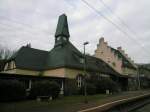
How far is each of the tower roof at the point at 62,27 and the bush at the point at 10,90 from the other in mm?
23472

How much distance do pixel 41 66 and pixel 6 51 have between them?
23.2m

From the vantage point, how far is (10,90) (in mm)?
22484

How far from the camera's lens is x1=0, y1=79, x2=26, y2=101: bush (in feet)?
72.3

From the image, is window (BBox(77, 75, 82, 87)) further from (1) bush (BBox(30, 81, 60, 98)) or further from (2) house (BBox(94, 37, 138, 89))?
(2) house (BBox(94, 37, 138, 89))

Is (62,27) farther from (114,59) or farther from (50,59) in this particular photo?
(114,59)

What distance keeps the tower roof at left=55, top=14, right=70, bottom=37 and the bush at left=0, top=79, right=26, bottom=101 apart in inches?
924

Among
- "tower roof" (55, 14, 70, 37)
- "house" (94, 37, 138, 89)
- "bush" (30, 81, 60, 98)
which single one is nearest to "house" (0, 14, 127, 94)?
"tower roof" (55, 14, 70, 37)

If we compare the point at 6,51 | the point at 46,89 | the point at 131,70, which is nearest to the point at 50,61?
the point at 46,89

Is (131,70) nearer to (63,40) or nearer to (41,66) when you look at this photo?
(63,40)

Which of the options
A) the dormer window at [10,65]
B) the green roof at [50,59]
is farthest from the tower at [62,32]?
the dormer window at [10,65]

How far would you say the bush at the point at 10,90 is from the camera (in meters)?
22.0

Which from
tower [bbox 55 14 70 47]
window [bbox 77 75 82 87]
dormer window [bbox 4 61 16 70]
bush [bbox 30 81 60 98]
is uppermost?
tower [bbox 55 14 70 47]

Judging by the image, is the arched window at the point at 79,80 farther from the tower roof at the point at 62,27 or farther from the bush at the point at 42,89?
the bush at the point at 42,89

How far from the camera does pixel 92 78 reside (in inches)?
1483
